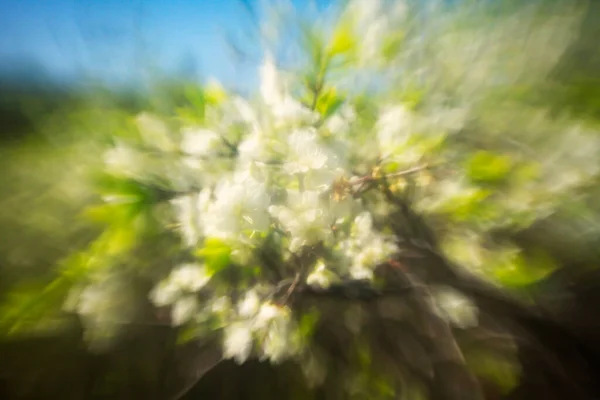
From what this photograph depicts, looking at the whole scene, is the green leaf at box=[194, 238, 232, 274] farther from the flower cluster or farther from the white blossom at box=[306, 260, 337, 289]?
the white blossom at box=[306, 260, 337, 289]

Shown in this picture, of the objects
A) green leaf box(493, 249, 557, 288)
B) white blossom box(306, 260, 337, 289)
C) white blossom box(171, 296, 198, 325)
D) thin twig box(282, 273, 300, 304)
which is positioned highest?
white blossom box(171, 296, 198, 325)

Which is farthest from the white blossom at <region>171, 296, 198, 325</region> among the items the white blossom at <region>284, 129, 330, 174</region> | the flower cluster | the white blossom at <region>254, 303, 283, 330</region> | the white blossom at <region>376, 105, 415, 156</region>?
the white blossom at <region>376, 105, 415, 156</region>

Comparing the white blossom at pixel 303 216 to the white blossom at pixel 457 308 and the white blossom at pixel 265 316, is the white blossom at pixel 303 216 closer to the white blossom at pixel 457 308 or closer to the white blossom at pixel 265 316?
the white blossom at pixel 265 316

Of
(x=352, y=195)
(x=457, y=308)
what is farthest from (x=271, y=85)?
(x=457, y=308)

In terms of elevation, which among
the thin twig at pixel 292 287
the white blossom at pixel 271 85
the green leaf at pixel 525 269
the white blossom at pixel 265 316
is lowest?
the green leaf at pixel 525 269

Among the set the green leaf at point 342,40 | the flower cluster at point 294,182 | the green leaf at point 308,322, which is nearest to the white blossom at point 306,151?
the flower cluster at point 294,182

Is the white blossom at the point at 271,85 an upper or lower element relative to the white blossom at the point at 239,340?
upper

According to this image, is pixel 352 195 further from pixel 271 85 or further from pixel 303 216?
pixel 271 85

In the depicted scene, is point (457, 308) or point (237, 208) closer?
point (237, 208)

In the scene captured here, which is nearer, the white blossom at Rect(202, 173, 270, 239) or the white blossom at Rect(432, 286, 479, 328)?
the white blossom at Rect(202, 173, 270, 239)

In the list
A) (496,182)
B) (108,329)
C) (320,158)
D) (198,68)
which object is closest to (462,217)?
(496,182)

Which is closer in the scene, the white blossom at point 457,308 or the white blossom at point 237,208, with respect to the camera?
the white blossom at point 237,208

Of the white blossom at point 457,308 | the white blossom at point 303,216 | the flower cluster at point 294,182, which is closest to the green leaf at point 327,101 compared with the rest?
the flower cluster at point 294,182
